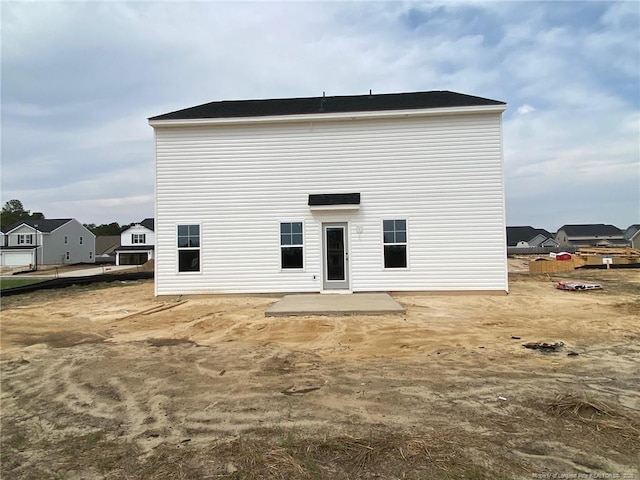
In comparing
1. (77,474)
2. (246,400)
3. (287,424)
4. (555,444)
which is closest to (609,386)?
(555,444)

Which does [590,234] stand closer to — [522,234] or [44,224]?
[522,234]

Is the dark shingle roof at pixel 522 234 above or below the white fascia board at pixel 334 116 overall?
below

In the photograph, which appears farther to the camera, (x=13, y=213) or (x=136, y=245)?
(x=13, y=213)

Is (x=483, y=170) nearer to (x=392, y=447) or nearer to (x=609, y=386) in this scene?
(x=609, y=386)

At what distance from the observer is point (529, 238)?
70625 millimetres

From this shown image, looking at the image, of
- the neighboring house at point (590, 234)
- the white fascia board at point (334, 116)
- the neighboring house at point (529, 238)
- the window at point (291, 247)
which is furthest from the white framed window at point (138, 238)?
the neighboring house at point (590, 234)

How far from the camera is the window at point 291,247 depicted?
Result: 11.9 m

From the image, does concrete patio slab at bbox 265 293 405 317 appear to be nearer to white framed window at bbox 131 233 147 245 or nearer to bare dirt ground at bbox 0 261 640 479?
bare dirt ground at bbox 0 261 640 479

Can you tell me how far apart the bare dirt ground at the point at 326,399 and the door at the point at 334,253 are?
3.77m

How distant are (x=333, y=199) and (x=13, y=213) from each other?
92741 millimetres

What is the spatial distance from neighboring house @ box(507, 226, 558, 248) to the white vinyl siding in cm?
6307

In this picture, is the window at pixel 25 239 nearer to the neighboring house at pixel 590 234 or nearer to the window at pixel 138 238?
the window at pixel 138 238

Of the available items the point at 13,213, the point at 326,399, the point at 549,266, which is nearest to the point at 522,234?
the point at 549,266

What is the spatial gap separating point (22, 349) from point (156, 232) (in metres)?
5.95
